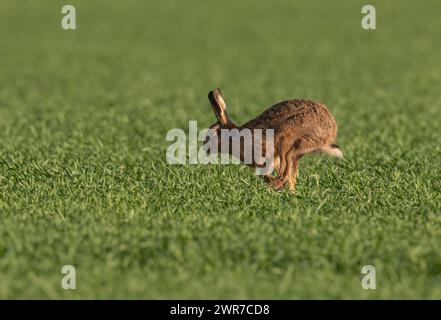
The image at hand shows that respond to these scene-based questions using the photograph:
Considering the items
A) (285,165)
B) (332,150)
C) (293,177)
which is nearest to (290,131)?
(285,165)

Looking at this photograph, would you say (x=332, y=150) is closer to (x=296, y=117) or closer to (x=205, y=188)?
(x=296, y=117)

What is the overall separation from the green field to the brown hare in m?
0.26

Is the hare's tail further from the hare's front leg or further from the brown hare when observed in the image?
the hare's front leg

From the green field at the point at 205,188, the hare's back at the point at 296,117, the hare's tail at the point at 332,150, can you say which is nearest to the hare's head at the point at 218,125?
the hare's back at the point at 296,117

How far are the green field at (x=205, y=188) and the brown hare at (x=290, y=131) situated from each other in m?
0.26

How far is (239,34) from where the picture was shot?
29188 mm

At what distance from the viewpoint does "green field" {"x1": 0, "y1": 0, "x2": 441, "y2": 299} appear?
24.3 feet

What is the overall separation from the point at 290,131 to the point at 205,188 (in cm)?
102

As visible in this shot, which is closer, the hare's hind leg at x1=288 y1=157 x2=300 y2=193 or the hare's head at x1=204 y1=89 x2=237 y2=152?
the hare's hind leg at x1=288 y1=157 x2=300 y2=193

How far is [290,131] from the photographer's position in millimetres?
9703

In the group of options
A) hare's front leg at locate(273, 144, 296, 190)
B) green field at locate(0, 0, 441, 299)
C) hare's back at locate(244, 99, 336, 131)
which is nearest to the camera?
green field at locate(0, 0, 441, 299)

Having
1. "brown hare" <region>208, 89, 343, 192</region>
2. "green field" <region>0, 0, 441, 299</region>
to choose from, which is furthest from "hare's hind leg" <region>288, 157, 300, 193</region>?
"green field" <region>0, 0, 441, 299</region>

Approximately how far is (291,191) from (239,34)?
65.1 ft
